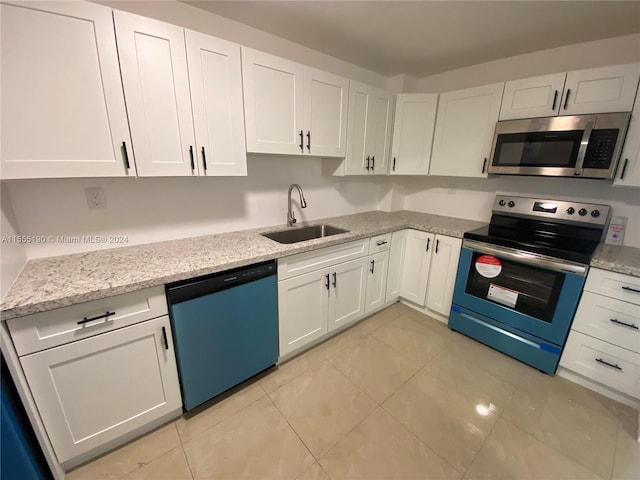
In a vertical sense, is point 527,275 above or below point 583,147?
below

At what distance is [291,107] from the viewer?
1.83m

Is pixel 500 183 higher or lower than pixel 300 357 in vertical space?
higher

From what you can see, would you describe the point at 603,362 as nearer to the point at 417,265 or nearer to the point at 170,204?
the point at 417,265

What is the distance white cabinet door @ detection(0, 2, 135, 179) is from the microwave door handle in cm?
277

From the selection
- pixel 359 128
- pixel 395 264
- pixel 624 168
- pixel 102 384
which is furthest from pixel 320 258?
pixel 624 168

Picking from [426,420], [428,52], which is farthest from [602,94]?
[426,420]

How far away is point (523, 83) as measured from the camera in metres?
1.98

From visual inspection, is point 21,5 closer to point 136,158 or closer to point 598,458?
point 136,158

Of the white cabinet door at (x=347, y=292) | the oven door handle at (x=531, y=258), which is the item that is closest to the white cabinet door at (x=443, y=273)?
the oven door handle at (x=531, y=258)

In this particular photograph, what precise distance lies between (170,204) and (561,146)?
2.76 meters

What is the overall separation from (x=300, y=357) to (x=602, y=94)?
279 cm

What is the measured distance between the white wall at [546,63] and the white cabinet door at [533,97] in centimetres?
38

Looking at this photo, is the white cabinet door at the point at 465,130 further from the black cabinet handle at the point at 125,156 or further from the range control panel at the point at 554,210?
the black cabinet handle at the point at 125,156

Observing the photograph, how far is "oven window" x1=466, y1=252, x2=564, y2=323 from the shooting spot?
5.94 ft
